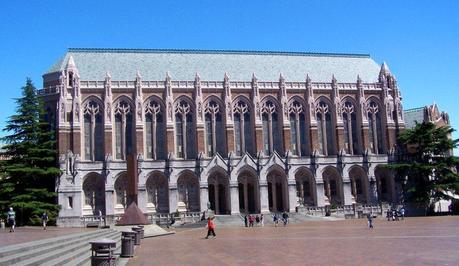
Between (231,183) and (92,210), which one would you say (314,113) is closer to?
(231,183)

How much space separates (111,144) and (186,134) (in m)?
9.79

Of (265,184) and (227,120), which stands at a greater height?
(227,120)

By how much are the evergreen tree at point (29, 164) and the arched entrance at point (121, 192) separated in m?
7.48

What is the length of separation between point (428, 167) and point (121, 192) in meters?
38.7

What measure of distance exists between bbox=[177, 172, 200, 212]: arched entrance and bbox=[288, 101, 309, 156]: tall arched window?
47.5 ft

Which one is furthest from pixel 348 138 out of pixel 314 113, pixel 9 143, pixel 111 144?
pixel 9 143

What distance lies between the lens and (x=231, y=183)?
212ft

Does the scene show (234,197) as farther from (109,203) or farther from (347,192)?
(347,192)

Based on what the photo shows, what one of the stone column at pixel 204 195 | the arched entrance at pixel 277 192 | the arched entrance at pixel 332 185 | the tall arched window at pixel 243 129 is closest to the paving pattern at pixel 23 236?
the stone column at pixel 204 195

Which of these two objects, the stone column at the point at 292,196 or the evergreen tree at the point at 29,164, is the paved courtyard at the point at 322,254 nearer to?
the evergreen tree at the point at 29,164

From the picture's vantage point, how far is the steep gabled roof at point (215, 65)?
71.5m

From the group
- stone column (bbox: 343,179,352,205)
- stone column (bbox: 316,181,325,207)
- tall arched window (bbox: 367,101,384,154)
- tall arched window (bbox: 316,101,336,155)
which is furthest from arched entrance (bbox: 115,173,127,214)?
tall arched window (bbox: 367,101,384,154)

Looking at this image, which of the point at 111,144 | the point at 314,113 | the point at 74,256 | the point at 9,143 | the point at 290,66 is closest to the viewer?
the point at 74,256

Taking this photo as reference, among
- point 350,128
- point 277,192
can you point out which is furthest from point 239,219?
point 350,128
